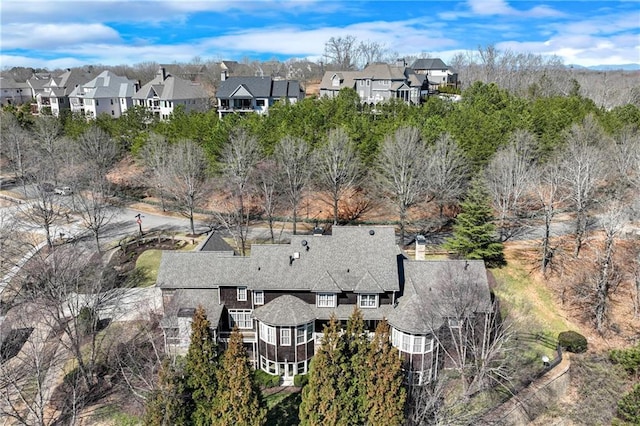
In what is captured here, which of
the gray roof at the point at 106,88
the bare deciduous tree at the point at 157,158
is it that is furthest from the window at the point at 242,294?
the gray roof at the point at 106,88

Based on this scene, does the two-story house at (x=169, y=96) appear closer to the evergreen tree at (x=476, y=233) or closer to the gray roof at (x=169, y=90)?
the gray roof at (x=169, y=90)

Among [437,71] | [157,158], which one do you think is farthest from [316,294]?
[437,71]

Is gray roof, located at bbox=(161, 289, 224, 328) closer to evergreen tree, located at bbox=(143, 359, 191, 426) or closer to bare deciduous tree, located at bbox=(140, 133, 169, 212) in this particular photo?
evergreen tree, located at bbox=(143, 359, 191, 426)

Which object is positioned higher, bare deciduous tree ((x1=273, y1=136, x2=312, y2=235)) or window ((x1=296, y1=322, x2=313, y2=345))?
bare deciduous tree ((x1=273, y1=136, x2=312, y2=235))

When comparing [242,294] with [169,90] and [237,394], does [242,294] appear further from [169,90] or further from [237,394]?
[169,90]

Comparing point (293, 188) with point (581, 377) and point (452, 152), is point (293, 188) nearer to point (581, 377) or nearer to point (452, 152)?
point (452, 152)

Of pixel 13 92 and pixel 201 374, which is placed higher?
pixel 13 92

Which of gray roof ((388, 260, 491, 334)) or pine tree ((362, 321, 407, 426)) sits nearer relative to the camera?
pine tree ((362, 321, 407, 426))

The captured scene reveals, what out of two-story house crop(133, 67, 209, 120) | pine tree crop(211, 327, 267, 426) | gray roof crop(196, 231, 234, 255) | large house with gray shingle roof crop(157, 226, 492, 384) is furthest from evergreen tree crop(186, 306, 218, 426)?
two-story house crop(133, 67, 209, 120)
